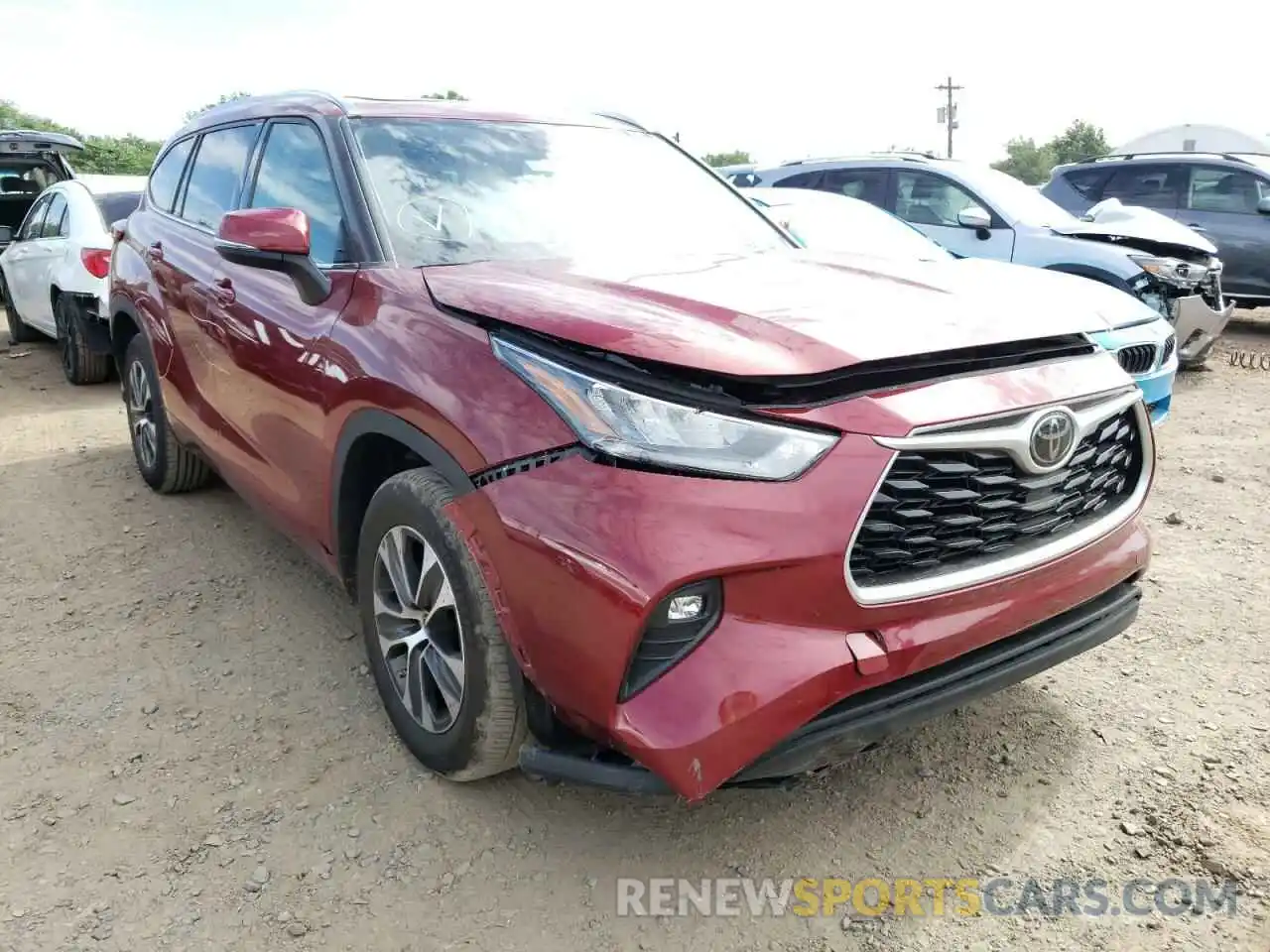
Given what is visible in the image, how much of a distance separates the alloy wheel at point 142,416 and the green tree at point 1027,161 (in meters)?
67.9

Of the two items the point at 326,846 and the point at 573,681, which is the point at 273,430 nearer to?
the point at 326,846

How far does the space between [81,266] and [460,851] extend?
6.30 meters

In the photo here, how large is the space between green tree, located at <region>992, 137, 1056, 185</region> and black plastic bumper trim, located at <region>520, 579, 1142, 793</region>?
227 feet

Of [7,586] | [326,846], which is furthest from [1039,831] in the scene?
[7,586]

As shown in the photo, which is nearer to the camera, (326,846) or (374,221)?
(326,846)

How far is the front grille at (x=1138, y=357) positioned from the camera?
4.73 metres

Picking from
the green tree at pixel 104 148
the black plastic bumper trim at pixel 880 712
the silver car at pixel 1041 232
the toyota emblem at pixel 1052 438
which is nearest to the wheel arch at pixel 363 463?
the black plastic bumper trim at pixel 880 712

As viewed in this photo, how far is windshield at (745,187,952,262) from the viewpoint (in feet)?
21.6

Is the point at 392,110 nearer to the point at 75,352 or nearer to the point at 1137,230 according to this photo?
the point at 75,352

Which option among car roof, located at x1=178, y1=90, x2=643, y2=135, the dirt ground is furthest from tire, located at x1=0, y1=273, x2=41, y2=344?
car roof, located at x1=178, y1=90, x2=643, y2=135

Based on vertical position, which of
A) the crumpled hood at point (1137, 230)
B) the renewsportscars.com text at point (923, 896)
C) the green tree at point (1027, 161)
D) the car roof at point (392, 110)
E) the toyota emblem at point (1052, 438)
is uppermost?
the car roof at point (392, 110)

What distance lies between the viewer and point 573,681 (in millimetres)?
1937

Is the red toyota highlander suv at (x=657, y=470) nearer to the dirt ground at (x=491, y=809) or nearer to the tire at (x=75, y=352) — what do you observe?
the dirt ground at (x=491, y=809)

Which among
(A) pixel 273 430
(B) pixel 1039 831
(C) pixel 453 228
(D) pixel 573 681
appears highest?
(C) pixel 453 228
